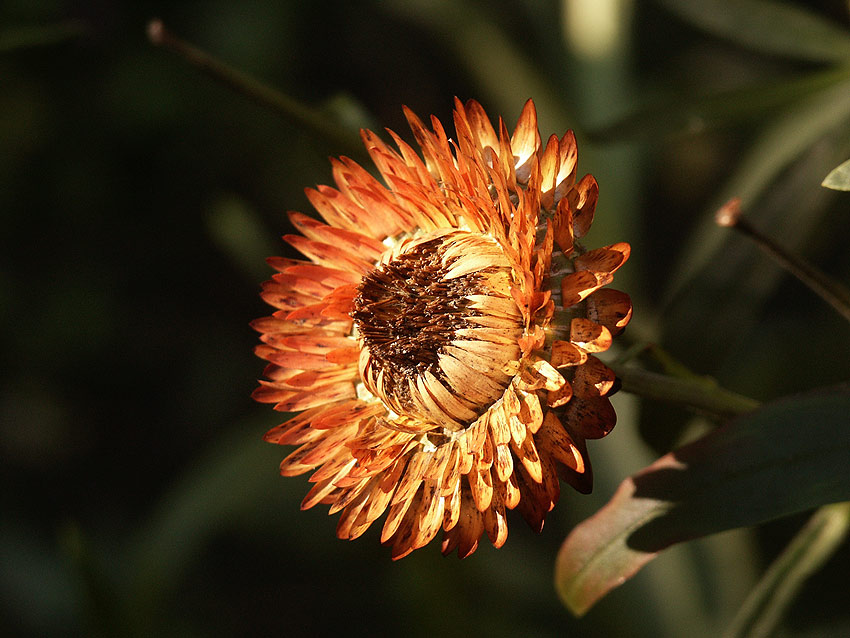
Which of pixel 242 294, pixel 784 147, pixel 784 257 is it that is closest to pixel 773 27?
pixel 784 147

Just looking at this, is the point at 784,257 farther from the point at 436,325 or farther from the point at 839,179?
the point at 436,325

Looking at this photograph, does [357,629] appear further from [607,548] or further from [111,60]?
[111,60]

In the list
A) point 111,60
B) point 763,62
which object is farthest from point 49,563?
point 763,62

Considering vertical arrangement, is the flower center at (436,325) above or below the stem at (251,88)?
below

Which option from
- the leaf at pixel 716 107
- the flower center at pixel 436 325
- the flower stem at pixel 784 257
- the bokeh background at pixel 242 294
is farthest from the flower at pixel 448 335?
the bokeh background at pixel 242 294

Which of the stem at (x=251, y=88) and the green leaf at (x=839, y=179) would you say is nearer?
the green leaf at (x=839, y=179)

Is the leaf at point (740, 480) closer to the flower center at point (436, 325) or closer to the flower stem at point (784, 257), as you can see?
the flower stem at point (784, 257)
